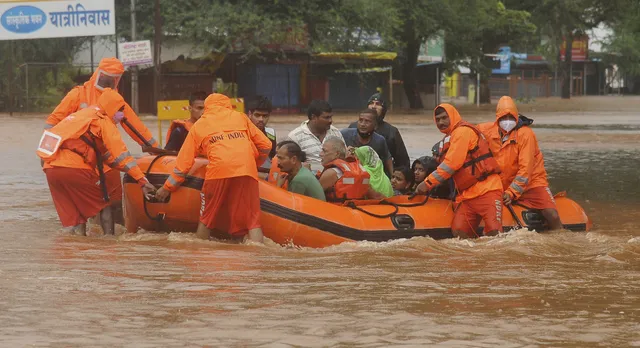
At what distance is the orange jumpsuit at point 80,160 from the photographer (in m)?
10.3

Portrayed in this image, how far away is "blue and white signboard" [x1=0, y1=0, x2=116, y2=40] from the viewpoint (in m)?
39.8

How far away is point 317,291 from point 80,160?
3.27 metres

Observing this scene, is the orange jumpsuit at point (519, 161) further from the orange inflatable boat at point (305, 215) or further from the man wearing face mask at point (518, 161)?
the orange inflatable boat at point (305, 215)

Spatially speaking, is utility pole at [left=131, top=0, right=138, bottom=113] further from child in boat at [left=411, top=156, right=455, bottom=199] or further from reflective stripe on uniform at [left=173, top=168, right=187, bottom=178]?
reflective stripe on uniform at [left=173, top=168, right=187, bottom=178]

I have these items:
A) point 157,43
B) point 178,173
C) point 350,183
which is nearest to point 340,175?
point 350,183

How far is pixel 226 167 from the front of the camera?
976cm

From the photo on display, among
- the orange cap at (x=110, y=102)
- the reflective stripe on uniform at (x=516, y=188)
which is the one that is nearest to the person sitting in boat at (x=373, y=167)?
the reflective stripe on uniform at (x=516, y=188)

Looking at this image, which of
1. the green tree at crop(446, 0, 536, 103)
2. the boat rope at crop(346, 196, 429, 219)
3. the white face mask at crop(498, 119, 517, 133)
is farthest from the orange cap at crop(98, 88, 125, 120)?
the green tree at crop(446, 0, 536, 103)

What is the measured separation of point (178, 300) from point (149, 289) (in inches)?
19.6

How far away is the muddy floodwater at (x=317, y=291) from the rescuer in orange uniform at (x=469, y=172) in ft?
0.74

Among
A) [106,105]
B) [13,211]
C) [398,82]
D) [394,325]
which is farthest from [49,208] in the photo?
[398,82]

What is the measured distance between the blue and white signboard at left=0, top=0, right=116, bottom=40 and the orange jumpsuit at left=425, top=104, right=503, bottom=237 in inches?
1213

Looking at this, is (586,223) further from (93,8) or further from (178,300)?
(93,8)

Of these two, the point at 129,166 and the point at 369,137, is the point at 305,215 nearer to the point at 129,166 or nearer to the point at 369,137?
the point at 129,166
